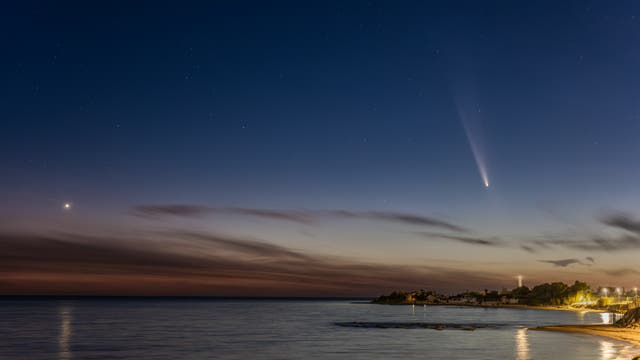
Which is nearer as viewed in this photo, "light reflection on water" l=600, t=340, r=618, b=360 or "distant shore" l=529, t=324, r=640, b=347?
"light reflection on water" l=600, t=340, r=618, b=360

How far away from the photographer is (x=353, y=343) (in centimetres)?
8244

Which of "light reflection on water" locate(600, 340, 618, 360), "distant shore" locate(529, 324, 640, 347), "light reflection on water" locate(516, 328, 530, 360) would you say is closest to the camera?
"light reflection on water" locate(600, 340, 618, 360)

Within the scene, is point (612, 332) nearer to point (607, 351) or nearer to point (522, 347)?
point (522, 347)

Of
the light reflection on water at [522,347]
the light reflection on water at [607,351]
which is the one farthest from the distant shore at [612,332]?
the light reflection on water at [522,347]

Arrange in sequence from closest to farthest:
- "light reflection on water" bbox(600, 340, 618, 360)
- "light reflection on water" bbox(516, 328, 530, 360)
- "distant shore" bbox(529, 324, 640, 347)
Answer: "light reflection on water" bbox(600, 340, 618, 360)
"light reflection on water" bbox(516, 328, 530, 360)
"distant shore" bbox(529, 324, 640, 347)

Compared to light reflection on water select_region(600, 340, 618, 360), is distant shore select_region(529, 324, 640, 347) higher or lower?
lower

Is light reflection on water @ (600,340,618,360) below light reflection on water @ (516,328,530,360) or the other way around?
the other way around

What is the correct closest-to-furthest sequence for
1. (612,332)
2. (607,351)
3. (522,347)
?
(607,351)
(522,347)
(612,332)

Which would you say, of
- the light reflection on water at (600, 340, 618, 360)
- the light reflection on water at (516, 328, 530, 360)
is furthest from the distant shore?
the light reflection on water at (516, 328, 530, 360)

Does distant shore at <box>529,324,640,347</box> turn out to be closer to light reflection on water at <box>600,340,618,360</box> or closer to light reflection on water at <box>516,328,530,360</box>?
light reflection on water at <box>600,340,618,360</box>

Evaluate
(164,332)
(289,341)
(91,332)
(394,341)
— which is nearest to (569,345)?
(394,341)

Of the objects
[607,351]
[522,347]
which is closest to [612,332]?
[522,347]

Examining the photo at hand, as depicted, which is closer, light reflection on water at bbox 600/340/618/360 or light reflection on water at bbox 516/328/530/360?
light reflection on water at bbox 600/340/618/360

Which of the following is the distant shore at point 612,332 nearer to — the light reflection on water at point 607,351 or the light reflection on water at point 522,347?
the light reflection on water at point 607,351
